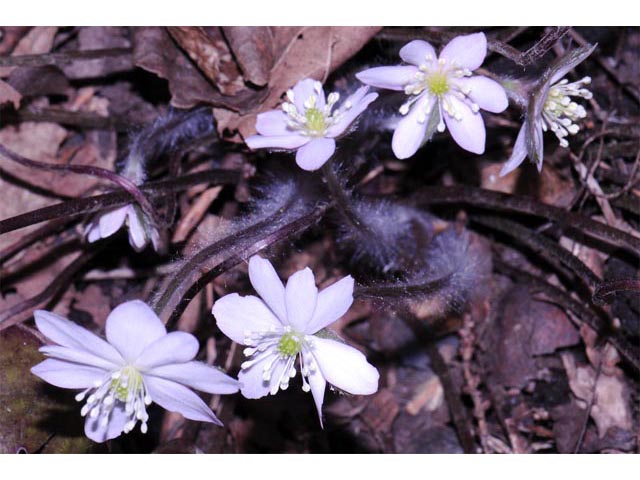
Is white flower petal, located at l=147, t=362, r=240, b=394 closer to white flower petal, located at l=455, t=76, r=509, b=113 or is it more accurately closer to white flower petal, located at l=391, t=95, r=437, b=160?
white flower petal, located at l=391, t=95, r=437, b=160

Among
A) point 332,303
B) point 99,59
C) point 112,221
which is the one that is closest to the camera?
point 332,303

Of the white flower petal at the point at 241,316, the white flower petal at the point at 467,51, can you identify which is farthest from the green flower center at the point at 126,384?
the white flower petal at the point at 467,51

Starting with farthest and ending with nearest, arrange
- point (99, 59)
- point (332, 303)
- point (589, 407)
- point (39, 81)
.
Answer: point (99, 59) → point (39, 81) → point (589, 407) → point (332, 303)

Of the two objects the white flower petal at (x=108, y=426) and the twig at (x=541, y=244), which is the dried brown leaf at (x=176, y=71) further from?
the white flower petal at (x=108, y=426)

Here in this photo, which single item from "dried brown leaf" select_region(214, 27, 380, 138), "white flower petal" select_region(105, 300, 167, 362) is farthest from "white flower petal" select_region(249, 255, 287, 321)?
"dried brown leaf" select_region(214, 27, 380, 138)

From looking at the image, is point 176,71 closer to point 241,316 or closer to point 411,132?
point 411,132

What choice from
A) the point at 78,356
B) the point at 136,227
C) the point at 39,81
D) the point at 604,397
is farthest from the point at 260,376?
the point at 39,81

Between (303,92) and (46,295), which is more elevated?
(303,92)

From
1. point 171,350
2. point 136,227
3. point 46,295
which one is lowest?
point 46,295
